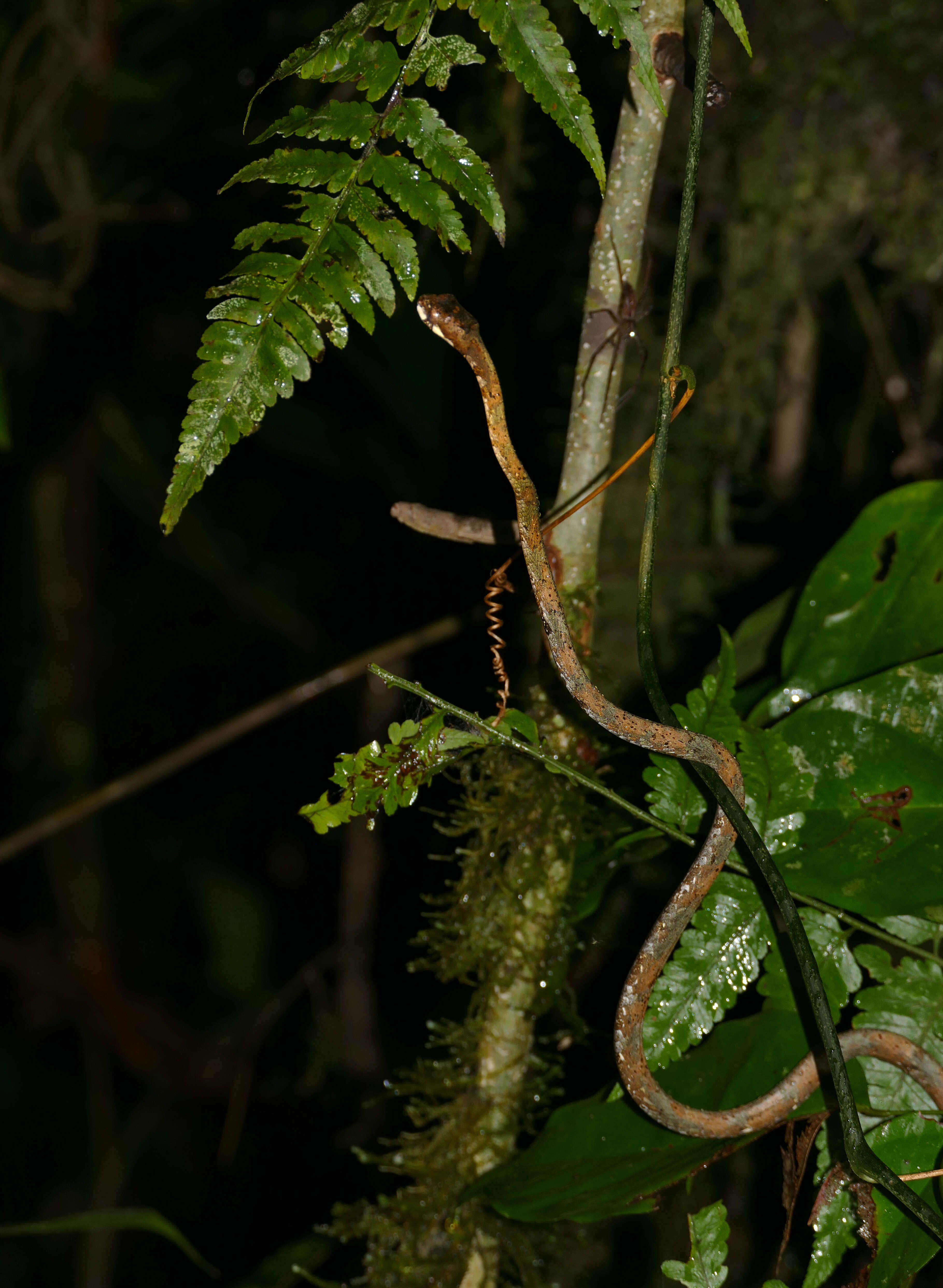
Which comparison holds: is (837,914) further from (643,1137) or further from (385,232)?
(385,232)

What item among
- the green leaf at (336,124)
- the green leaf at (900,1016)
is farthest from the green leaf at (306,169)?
the green leaf at (900,1016)

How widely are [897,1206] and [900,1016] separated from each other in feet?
0.39

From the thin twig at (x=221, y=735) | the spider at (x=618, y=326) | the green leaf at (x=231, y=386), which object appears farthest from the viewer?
the thin twig at (x=221, y=735)

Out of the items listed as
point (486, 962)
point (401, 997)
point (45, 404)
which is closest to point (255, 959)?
point (401, 997)

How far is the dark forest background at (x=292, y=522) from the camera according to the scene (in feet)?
5.02

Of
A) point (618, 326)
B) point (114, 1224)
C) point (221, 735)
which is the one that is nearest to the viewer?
point (618, 326)

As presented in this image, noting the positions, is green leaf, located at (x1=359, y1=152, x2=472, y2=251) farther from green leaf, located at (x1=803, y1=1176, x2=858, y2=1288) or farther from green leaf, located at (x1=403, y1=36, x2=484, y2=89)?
green leaf, located at (x1=803, y1=1176, x2=858, y2=1288)

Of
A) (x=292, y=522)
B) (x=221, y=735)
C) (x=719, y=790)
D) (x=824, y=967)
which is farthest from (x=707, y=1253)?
(x=292, y=522)

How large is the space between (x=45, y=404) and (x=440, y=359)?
113cm

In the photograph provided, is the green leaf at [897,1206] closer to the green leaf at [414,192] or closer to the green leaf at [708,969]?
the green leaf at [708,969]

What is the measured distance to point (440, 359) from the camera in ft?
8.32

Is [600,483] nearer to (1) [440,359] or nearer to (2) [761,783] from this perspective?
(2) [761,783]

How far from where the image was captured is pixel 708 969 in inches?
27.2

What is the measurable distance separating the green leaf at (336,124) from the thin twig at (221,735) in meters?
0.84
